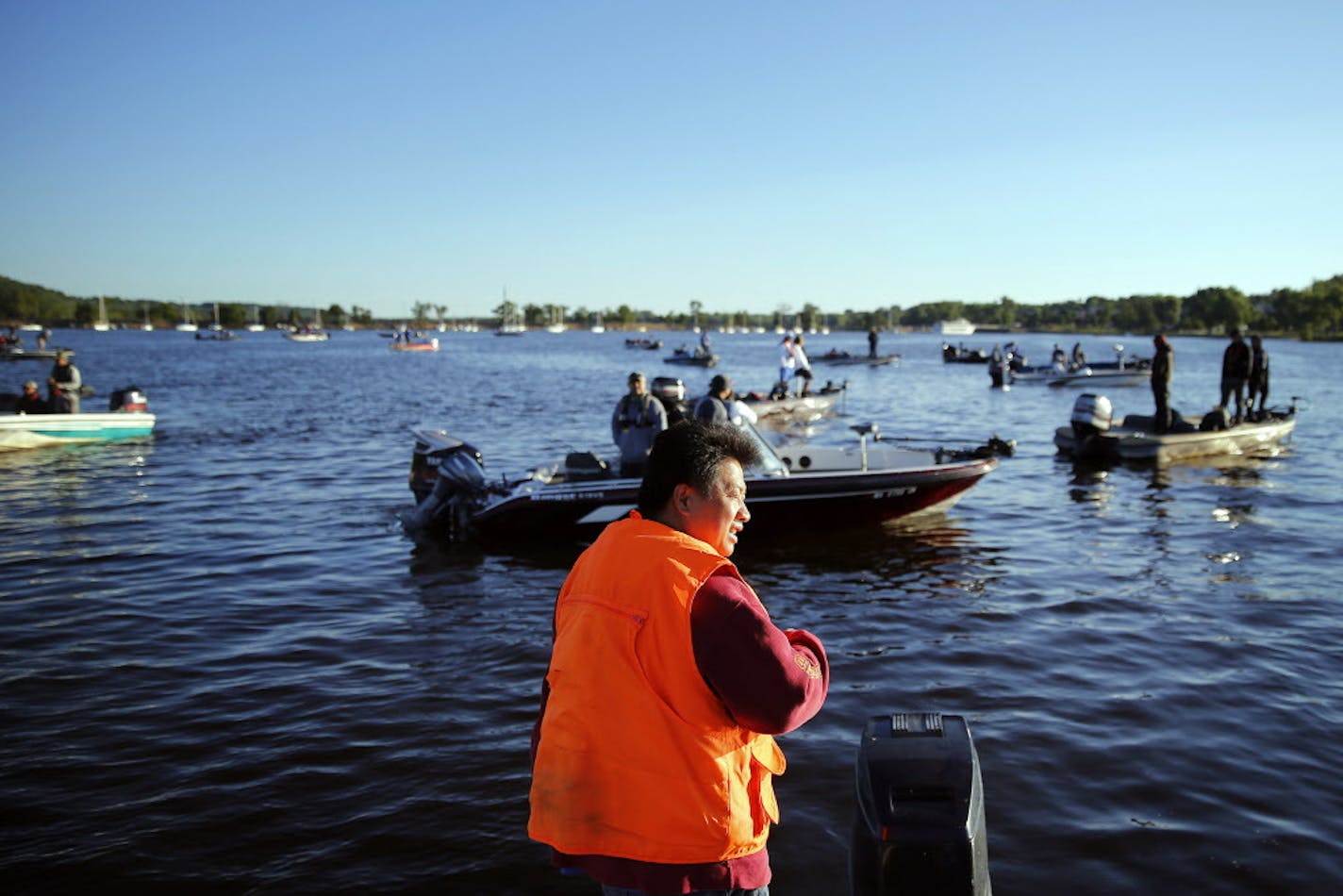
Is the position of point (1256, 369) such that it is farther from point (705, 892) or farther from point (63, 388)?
point (63, 388)

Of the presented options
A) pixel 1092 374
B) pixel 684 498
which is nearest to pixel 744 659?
pixel 684 498

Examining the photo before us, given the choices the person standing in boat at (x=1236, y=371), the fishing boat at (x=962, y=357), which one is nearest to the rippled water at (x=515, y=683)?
the person standing in boat at (x=1236, y=371)

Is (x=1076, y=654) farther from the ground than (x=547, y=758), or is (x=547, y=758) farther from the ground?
(x=547, y=758)

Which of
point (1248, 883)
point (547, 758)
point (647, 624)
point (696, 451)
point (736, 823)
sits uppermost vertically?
point (696, 451)

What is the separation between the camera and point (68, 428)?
21156 millimetres

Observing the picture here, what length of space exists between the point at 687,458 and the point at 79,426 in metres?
23.1

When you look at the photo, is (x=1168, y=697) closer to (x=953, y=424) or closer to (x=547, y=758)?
(x=547, y=758)

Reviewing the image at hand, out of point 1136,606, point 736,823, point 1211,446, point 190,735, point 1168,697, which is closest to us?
point 736,823

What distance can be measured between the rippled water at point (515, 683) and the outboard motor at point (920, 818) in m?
1.92

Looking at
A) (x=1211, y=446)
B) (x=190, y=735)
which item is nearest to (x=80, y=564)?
(x=190, y=735)

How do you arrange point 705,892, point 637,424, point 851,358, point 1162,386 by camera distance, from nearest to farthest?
point 705,892 < point 637,424 < point 1162,386 < point 851,358

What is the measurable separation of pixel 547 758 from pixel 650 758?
0.91 feet

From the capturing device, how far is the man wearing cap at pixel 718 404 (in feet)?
35.8

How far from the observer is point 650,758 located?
7.18 feet
